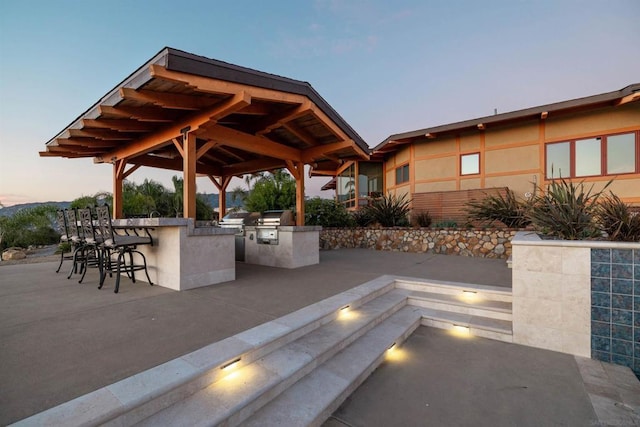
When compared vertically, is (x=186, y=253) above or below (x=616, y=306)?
above

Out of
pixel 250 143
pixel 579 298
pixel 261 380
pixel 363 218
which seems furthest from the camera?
pixel 363 218

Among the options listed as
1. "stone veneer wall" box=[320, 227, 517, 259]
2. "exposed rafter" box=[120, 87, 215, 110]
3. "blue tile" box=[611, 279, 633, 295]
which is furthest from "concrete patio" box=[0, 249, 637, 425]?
"stone veneer wall" box=[320, 227, 517, 259]

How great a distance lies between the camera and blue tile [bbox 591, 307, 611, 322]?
2.53m

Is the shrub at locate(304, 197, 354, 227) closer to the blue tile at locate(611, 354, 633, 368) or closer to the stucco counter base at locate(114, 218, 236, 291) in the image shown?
the stucco counter base at locate(114, 218, 236, 291)

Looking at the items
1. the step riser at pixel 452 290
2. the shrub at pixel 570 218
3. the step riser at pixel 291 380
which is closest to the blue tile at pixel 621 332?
the shrub at pixel 570 218

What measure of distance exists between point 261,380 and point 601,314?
10.3ft

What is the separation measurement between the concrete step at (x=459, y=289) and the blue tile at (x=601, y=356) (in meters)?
1.05

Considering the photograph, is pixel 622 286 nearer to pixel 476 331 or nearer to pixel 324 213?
pixel 476 331

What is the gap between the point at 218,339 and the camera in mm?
2260

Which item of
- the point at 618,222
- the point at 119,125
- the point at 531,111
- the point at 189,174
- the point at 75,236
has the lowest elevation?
the point at 75,236

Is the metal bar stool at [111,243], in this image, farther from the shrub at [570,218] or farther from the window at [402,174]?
the window at [402,174]

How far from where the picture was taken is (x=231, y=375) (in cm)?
186

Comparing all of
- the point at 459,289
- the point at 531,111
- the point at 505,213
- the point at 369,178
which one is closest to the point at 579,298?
the point at 459,289

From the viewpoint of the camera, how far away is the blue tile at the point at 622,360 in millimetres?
2449
